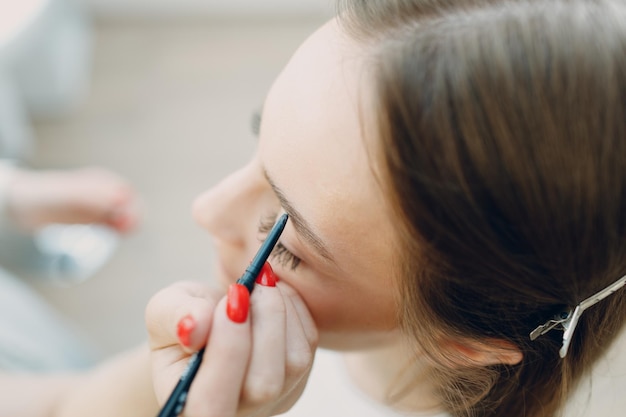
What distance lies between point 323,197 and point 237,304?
0.38 ft

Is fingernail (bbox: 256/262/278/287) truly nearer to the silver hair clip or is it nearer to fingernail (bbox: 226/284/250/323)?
fingernail (bbox: 226/284/250/323)

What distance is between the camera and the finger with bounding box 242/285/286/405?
21.5 inches

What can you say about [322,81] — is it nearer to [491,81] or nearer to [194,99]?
[491,81]

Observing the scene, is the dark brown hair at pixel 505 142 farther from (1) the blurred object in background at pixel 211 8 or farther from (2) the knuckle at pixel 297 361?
(1) the blurred object in background at pixel 211 8

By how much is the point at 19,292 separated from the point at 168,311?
54 cm

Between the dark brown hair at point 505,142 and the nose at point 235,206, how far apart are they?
7.2 inches

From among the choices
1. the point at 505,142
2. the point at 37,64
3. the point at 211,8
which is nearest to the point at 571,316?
the point at 505,142

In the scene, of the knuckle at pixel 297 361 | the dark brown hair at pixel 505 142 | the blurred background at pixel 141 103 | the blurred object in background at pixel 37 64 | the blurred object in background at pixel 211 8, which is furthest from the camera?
the blurred object in background at pixel 211 8

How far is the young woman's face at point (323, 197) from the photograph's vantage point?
21.2 inches

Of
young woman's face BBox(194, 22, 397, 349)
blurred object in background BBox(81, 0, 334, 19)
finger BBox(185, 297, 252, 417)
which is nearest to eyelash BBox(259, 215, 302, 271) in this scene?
young woman's face BBox(194, 22, 397, 349)

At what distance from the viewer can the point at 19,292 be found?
1011mm

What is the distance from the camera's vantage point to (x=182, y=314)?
0.55 metres

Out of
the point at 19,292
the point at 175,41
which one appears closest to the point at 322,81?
the point at 19,292

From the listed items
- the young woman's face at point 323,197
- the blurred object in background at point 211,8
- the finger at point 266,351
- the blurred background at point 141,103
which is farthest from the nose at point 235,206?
the blurred object in background at point 211,8
